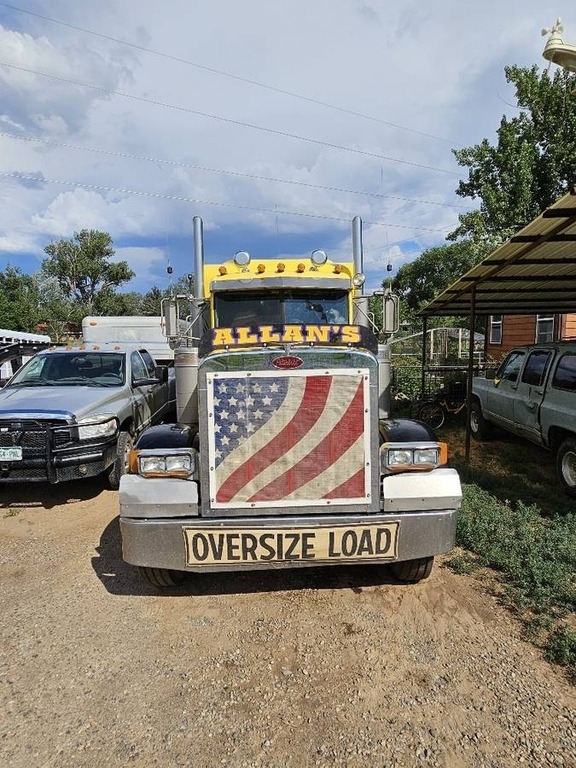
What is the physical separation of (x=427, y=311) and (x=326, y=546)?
A: 26.7 ft

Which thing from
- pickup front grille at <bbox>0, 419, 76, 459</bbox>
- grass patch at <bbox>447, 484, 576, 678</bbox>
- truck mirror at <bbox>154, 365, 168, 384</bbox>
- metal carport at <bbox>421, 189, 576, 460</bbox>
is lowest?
grass patch at <bbox>447, 484, 576, 678</bbox>

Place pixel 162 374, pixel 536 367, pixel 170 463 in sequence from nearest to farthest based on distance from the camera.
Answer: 1. pixel 170 463
2. pixel 536 367
3. pixel 162 374

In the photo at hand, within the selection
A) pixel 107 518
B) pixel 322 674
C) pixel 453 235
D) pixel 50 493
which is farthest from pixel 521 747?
pixel 453 235

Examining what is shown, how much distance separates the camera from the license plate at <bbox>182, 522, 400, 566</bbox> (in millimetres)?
2953

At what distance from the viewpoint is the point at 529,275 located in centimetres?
697

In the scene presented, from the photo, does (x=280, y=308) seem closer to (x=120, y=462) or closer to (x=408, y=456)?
(x=408, y=456)

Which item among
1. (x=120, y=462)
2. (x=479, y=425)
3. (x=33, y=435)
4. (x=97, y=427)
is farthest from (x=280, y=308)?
(x=479, y=425)

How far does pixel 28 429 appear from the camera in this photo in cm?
527

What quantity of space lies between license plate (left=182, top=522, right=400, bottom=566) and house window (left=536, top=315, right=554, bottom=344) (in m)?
17.1

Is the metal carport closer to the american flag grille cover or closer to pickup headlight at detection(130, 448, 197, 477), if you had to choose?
the american flag grille cover

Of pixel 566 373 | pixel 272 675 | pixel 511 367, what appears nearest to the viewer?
pixel 272 675

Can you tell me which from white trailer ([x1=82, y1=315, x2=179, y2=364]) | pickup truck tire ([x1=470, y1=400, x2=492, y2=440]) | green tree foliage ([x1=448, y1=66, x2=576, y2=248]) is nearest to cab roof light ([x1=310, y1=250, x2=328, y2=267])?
pickup truck tire ([x1=470, y1=400, x2=492, y2=440])

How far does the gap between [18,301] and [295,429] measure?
43886 millimetres

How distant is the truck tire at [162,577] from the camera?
11.2ft
